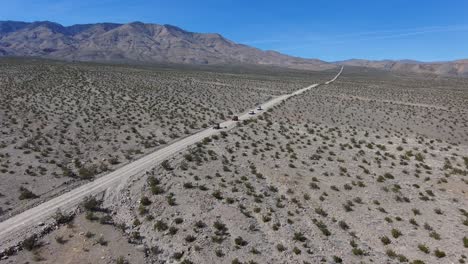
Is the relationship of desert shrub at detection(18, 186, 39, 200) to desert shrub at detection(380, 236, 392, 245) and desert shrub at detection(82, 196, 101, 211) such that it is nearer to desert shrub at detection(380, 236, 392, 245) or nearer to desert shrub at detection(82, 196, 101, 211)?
desert shrub at detection(82, 196, 101, 211)

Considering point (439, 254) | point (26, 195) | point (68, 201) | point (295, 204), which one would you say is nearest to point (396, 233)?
point (439, 254)

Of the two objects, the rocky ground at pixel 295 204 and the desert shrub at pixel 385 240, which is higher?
the desert shrub at pixel 385 240

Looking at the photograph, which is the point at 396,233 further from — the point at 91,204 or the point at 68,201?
the point at 68,201

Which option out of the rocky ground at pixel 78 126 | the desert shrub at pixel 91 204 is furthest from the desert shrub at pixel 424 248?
the rocky ground at pixel 78 126

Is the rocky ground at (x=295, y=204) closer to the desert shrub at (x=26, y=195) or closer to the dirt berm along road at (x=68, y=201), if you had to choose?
the dirt berm along road at (x=68, y=201)

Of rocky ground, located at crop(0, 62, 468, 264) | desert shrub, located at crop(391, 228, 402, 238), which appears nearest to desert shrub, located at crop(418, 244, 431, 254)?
rocky ground, located at crop(0, 62, 468, 264)

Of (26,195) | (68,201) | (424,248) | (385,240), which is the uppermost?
(424,248)

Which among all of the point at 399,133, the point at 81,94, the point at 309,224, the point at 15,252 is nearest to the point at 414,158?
the point at 399,133

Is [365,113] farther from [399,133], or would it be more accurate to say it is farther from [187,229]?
[187,229]
